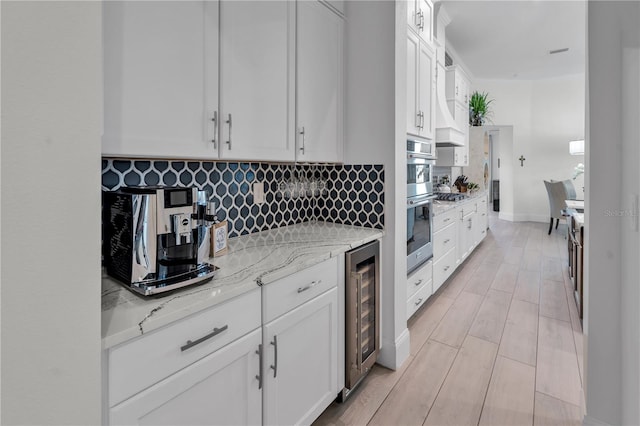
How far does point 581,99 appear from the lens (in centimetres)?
693

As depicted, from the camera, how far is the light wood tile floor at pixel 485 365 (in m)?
1.75

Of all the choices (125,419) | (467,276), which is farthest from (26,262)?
(467,276)

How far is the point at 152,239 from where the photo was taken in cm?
110

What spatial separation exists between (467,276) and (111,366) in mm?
3905

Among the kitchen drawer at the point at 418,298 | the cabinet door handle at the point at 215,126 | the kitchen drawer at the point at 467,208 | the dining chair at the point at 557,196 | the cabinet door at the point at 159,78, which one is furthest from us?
the dining chair at the point at 557,196

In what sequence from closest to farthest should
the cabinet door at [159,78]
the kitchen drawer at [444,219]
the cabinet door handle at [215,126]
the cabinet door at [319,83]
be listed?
the cabinet door at [159,78] < the cabinet door handle at [215,126] < the cabinet door at [319,83] < the kitchen drawer at [444,219]

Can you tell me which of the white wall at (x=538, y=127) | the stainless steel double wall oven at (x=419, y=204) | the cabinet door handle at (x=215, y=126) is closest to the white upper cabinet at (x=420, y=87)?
the stainless steel double wall oven at (x=419, y=204)

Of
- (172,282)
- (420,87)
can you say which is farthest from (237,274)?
(420,87)

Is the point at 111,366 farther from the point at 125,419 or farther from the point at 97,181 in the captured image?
the point at 97,181

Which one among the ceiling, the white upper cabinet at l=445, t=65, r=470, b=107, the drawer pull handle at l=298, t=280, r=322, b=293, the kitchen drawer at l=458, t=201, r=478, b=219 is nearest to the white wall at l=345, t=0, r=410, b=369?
the drawer pull handle at l=298, t=280, r=322, b=293

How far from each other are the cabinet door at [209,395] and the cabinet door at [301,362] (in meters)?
0.07

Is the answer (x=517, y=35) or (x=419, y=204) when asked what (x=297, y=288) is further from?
(x=517, y=35)

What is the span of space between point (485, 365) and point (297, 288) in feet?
5.08

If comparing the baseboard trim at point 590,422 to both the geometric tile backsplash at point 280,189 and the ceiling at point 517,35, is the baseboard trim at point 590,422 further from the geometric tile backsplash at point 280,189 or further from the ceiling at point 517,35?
the ceiling at point 517,35
